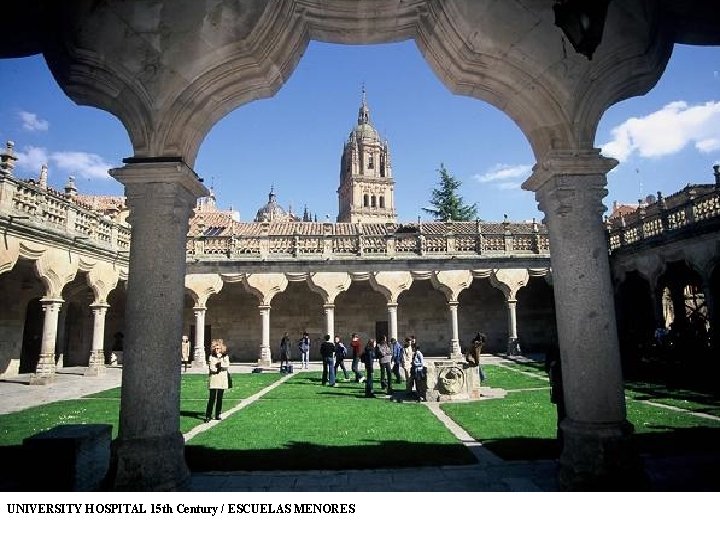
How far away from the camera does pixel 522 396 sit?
9812 mm

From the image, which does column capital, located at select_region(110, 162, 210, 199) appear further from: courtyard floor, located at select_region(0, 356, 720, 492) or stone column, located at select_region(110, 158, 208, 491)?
courtyard floor, located at select_region(0, 356, 720, 492)

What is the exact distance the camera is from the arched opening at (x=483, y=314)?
22.6 m

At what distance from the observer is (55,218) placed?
46.5ft

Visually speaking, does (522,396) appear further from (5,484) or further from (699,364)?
(5,484)

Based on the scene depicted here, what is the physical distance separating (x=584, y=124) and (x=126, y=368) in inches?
172

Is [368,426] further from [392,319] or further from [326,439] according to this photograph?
[392,319]

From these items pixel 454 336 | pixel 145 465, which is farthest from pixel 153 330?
pixel 454 336

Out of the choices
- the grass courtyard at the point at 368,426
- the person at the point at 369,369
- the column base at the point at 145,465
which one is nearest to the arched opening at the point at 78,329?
the grass courtyard at the point at 368,426

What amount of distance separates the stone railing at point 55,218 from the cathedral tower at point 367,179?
145 ft

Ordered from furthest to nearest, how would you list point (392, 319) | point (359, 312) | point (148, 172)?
point (359, 312), point (392, 319), point (148, 172)

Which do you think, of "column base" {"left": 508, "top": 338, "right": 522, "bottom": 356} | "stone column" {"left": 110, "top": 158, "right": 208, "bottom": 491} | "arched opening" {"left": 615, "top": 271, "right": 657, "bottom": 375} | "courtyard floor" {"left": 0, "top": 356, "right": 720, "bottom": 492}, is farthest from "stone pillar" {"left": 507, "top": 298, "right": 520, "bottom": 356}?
"stone column" {"left": 110, "top": 158, "right": 208, "bottom": 491}

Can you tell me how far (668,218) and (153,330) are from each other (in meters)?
17.5

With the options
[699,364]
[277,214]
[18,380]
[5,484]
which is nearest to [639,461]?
[5,484]

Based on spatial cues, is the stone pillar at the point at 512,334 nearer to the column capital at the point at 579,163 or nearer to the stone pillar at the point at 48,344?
the column capital at the point at 579,163
